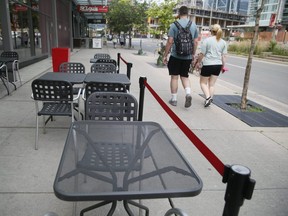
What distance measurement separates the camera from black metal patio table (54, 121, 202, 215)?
4.95 feet

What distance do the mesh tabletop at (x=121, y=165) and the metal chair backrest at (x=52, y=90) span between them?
165cm

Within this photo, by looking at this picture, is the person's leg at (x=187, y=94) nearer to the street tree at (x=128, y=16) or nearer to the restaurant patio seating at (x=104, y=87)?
the restaurant patio seating at (x=104, y=87)

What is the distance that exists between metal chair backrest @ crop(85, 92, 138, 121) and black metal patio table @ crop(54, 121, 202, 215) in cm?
63

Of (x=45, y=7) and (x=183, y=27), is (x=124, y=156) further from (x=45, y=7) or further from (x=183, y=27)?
(x=45, y=7)

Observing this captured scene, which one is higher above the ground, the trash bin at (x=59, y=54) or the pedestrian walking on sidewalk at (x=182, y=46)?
the pedestrian walking on sidewalk at (x=182, y=46)

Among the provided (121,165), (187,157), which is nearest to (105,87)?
(187,157)

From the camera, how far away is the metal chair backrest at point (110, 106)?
3000mm

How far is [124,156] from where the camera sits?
2203mm

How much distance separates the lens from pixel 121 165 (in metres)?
1.99

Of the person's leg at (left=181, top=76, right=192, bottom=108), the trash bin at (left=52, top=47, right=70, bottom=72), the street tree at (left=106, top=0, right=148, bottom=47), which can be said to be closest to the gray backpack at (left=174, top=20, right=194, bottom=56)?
the person's leg at (left=181, top=76, right=192, bottom=108)

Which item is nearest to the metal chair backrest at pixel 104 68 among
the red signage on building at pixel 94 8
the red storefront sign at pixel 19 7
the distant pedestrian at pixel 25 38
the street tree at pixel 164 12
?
the red storefront sign at pixel 19 7

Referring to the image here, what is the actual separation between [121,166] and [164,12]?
52.2ft

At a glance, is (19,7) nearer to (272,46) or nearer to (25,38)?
(25,38)

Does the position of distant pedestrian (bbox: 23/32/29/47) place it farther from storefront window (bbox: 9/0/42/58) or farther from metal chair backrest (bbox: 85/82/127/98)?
metal chair backrest (bbox: 85/82/127/98)
